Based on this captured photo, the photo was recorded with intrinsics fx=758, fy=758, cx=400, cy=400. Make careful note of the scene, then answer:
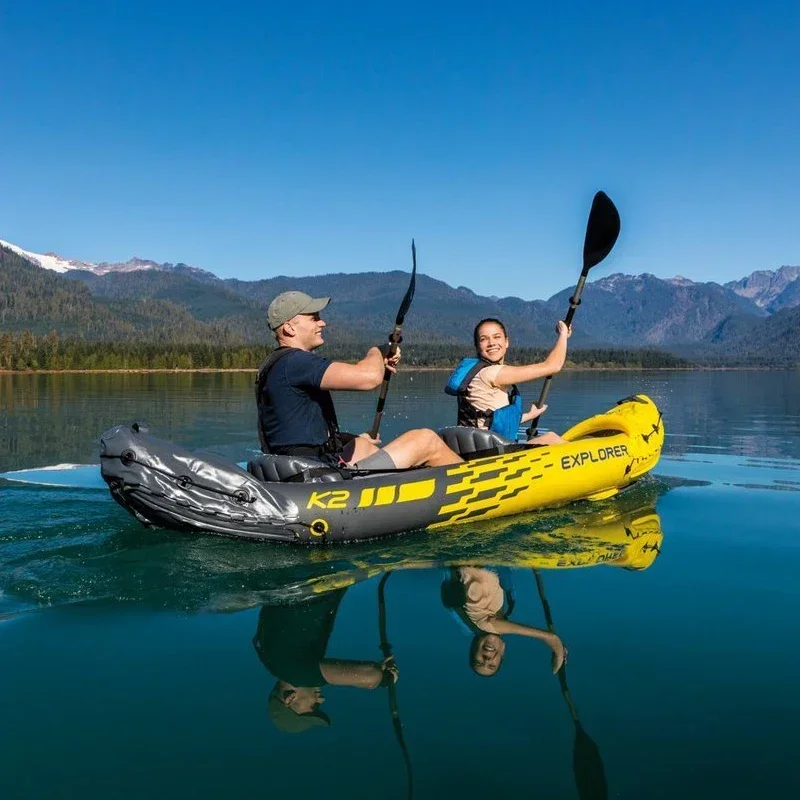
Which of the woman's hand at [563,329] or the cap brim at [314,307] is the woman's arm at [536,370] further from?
the cap brim at [314,307]

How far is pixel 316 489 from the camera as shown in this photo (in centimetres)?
686

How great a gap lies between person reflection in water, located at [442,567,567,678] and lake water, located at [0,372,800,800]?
0.06 metres

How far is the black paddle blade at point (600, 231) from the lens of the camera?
35.2 ft

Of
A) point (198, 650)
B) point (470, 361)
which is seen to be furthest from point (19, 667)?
point (470, 361)

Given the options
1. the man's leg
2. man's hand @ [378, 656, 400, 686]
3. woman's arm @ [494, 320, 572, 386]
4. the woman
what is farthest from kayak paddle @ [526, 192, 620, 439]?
man's hand @ [378, 656, 400, 686]

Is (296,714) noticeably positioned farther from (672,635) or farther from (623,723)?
(672,635)

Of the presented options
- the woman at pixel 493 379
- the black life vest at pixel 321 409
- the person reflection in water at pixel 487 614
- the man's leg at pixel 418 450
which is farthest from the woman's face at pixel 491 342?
the person reflection in water at pixel 487 614

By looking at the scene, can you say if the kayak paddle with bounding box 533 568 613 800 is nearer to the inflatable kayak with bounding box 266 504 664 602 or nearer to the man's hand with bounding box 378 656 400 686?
the man's hand with bounding box 378 656 400 686

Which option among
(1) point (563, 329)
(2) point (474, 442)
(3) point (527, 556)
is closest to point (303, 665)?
(3) point (527, 556)

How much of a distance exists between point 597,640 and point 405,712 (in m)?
1.50

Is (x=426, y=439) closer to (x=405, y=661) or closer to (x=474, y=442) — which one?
(x=474, y=442)

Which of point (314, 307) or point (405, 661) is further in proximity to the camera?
point (314, 307)

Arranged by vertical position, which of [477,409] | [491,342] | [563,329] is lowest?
[477,409]

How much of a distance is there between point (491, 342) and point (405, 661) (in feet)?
14.4
